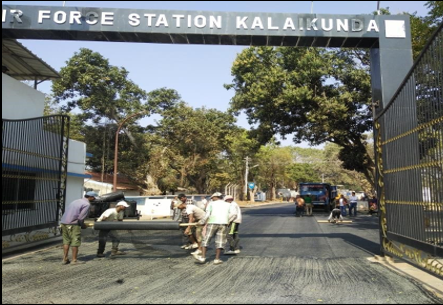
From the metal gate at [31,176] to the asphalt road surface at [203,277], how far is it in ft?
3.15

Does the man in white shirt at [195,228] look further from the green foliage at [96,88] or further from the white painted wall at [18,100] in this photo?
the green foliage at [96,88]

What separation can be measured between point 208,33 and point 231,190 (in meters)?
51.7

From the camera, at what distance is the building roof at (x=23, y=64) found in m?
13.2

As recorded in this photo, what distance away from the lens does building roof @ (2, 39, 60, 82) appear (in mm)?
13164

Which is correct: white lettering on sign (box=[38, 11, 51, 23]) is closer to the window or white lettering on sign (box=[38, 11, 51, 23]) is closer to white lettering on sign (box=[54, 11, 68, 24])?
white lettering on sign (box=[54, 11, 68, 24])

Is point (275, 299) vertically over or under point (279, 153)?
under

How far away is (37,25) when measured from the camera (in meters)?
9.80

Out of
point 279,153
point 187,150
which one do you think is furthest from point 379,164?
point 279,153

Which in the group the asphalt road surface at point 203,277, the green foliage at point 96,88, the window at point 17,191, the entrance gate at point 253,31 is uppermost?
the green foliage at point 96,88

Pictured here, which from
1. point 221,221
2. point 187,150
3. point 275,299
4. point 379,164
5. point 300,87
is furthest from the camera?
point 187,150

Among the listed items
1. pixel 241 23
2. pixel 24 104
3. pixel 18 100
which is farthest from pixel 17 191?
pixel 241 23

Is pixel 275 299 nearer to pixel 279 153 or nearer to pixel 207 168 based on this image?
pixel 207 168

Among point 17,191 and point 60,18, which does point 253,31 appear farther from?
point 17,191

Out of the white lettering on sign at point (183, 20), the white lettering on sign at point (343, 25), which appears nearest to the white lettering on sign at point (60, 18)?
the white lettering on sign at point (183, 20)
